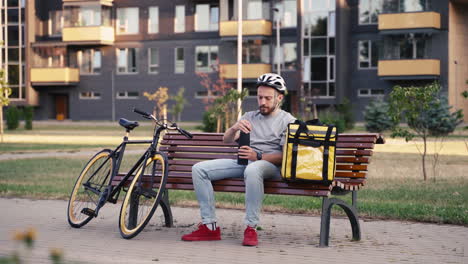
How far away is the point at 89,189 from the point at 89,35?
54062mm

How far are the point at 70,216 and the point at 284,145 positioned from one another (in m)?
2.47

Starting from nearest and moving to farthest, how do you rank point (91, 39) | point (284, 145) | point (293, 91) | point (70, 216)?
point (284, 145), point (70, 216), point (293, 91), point (91, 39)

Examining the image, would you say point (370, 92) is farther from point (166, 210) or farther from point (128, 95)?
point (166, 210)

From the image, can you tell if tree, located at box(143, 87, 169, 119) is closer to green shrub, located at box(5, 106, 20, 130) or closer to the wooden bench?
green shrub, located at box(5, 106, 20, 130)

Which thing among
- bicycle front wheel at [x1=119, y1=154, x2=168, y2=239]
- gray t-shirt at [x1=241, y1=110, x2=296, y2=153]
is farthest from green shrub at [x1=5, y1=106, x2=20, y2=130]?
gray t-shirt at [x1=241, y1=110, x2=296, y2=153]

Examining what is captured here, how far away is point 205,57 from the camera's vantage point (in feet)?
195

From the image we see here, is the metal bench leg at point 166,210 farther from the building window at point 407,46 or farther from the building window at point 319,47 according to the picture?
the building window at point 319,47

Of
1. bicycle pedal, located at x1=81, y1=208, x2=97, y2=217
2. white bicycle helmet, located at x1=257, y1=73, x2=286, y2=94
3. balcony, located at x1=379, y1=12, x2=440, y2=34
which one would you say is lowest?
bicycle pedal, located at x1=81, y1=208, x2=97, y2=217

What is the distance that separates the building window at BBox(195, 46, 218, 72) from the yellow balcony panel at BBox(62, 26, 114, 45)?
6.85 meters

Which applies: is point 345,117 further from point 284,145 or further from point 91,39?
point 284,145

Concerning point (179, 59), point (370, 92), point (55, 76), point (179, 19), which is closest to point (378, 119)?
point (370, 92)

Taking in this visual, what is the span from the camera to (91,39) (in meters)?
61.3

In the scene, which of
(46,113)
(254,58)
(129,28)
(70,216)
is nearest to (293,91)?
(254,58)

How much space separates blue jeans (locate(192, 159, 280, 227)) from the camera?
7449 millimetres
